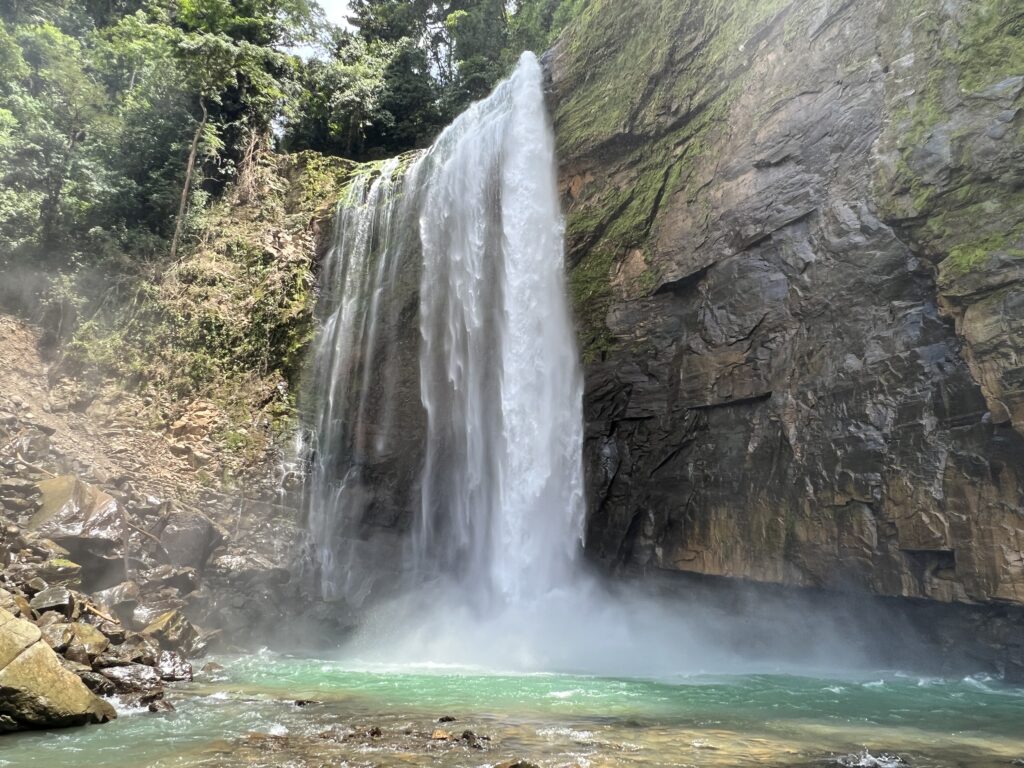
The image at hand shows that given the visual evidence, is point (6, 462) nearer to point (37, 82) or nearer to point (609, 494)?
point (609, 494)

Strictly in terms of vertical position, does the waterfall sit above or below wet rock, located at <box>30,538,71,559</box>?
above

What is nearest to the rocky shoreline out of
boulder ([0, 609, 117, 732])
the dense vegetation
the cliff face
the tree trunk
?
boulder ([0, 609, 117, 732])

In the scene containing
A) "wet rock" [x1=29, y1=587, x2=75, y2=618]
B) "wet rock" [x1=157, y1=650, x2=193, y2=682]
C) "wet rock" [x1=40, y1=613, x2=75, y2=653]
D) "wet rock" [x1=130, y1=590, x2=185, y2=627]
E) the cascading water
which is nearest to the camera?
"wet rock" [x1=40, y1=613, x2=75, y2=653]

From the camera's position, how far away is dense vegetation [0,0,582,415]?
65.4 ft

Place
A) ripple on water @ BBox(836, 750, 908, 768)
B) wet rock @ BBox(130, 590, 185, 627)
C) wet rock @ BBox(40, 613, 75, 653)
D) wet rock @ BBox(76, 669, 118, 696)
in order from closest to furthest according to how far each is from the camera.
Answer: ripple on water @ BBox(836, 750, 908, 768) < wet rock @ BBox(76, 669, 118, 696) < wet rock @ BBox(40, 613, 75, 653) < wet rock @ BBox(130, 590, 185, 627)

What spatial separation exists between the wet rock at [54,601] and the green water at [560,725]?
2.23 m

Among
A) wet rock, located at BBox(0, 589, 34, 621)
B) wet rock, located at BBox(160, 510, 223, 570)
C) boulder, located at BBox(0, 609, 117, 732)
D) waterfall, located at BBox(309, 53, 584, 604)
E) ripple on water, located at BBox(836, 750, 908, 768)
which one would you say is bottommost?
ripple on water, located at BBox(836, 750, 908, 768)

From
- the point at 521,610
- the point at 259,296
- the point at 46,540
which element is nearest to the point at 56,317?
the point at 259,296

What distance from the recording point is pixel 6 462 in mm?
14227

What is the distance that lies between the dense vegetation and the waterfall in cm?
279

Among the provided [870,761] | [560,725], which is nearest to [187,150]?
[560,725]

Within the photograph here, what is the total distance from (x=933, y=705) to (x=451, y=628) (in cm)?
1012

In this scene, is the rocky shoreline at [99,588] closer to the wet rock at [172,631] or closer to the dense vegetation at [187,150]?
the wet rock at [172,631]

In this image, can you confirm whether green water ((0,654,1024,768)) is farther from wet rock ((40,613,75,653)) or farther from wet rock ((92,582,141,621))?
wet rock ((92,582,141,621))
